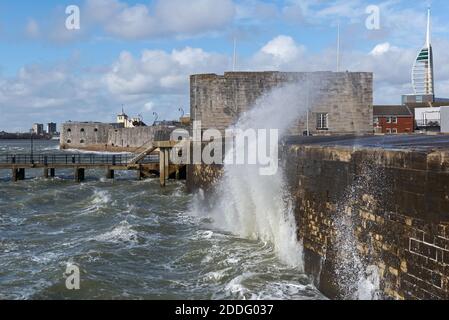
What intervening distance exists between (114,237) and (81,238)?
0.87m

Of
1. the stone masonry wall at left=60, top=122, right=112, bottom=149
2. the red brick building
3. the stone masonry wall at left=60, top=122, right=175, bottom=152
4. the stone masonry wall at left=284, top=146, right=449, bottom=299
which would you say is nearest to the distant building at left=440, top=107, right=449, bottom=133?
the stone masonry wall at left=284, top=146, right=449, bottom=299

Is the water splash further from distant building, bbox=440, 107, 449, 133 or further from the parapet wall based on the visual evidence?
distant building, bbox=440, 107, 449, 133

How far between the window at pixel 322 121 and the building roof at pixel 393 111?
3171 cm

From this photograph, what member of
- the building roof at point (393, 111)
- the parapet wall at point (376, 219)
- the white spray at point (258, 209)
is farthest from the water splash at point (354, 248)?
the building roof at point (393, 111)

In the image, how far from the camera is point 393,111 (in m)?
59.4

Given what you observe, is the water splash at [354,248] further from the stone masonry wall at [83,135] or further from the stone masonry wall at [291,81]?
the stone masonry wall at [83,135]

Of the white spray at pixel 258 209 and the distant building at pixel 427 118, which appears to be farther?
the distant building at pixel 427 118

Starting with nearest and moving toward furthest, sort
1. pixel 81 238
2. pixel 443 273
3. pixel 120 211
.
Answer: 1. pixel 443 273
2. pixel 81 238
3. pixel 120 211

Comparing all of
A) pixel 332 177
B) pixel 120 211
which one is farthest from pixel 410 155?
pixel 120 211

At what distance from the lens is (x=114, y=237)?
14508 mm

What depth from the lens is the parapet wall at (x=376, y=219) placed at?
630 cm

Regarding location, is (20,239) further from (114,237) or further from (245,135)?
(245,135)

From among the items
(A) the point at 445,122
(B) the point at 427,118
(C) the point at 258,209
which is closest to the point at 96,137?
(B) the point at 427,118

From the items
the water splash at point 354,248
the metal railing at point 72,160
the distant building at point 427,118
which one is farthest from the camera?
the distant building at point 427,118
